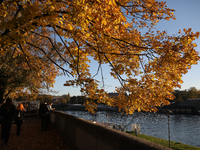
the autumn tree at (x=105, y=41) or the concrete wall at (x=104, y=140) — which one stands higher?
the autumn tree at (x=105, y=41)

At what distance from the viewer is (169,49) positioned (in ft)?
18.7

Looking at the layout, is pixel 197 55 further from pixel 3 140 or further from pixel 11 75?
pixel 11 75

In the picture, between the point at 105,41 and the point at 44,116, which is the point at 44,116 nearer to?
the point at 44,116

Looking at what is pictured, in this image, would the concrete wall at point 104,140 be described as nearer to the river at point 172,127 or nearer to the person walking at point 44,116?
the person walking at point 44,116

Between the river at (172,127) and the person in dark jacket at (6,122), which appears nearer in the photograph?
the person in dark jacket at (6,122)

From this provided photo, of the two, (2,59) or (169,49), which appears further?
(2,59)

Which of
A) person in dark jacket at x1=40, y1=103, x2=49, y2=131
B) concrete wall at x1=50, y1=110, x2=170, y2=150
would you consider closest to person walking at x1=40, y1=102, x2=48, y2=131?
person in dark jacket at x1=40, y1=103, x2=49, y2=131

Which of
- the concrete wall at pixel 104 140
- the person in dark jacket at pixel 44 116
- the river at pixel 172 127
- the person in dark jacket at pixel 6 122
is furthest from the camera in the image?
the river at pixel 172 127

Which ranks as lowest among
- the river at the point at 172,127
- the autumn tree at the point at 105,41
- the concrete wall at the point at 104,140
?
the river at the point at 172,127

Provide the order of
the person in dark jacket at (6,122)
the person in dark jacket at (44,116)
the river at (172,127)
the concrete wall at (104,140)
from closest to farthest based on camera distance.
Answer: the concrete wall at (104,140)
the person in dark jacket at (6,122)
the person in dark jacket at (44,116)
the river at (172,127)

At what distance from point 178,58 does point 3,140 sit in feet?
24.8

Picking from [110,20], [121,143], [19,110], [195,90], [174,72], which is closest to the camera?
[121,143]

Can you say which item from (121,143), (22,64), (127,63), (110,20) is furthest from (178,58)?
(22,64)

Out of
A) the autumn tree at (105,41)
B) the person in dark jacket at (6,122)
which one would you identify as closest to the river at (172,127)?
the autumn tree at (105,41)
